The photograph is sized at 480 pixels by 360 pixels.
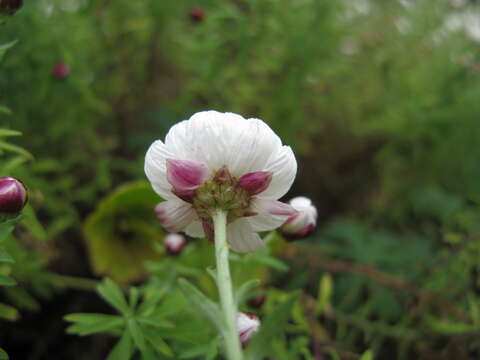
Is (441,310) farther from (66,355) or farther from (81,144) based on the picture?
(81,144)

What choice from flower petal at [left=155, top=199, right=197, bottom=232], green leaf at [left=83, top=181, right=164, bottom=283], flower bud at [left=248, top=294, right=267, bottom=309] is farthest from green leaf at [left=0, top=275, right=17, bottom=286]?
green leaf at [left=83, top=181, right=164, bottom=283]

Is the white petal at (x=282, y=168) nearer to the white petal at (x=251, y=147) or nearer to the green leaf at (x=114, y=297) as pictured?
the white petal at (x=251, y=147)

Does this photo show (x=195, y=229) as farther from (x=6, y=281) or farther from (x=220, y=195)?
(x=6, y=281)

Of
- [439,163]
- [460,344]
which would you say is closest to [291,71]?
[439,163]

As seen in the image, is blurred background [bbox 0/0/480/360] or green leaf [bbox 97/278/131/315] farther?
blurred background [bbox 0/0/480/360]

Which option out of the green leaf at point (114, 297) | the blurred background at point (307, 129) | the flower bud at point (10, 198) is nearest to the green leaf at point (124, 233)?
the blurred background at point (307, 129)

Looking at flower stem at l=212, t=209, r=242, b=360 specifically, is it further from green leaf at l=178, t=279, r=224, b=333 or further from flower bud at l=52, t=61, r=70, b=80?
flower bud at l=52, t=61, r=70, b=80
